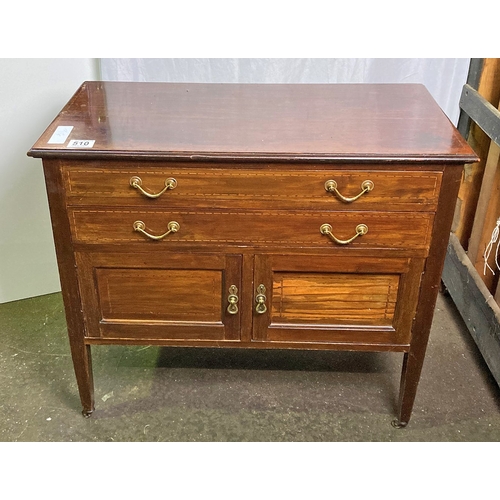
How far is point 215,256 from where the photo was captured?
4.85ft

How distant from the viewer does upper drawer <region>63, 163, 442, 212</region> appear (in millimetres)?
1354

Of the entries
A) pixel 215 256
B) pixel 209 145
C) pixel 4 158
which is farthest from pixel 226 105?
pixel 4 158

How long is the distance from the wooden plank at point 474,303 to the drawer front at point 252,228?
601 mm

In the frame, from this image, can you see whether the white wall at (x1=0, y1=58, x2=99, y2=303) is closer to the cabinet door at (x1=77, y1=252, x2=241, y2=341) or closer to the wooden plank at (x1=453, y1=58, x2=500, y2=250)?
the cabinet door at (x1=77, y1=252, x2=241, y2=341)

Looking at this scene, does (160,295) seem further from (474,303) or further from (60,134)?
(474,303)

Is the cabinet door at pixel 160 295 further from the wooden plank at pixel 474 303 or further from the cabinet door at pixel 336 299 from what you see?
the wooden plank at pixel 474 303

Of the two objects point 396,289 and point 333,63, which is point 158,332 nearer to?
point 396,289

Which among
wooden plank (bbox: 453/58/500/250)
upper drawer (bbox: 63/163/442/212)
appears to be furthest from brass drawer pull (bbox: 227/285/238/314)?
wooden plank (bbox: 453/58/500/250)

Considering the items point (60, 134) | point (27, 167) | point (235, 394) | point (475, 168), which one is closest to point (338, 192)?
point (60, 134)

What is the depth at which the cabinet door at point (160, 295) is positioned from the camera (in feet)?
4.88

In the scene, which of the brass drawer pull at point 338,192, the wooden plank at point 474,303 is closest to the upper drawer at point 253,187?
the brass drawer pull at point 338,192

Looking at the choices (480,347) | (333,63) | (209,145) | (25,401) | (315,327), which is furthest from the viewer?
(333,63)

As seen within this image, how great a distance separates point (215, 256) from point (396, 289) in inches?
18.2

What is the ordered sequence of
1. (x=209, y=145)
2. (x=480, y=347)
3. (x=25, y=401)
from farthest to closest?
(x=480, y=347), (x=25, y=401), (x=209, y=145)
